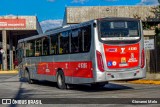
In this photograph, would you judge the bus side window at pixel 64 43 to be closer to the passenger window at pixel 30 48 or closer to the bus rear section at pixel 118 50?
the bus rear section at pixel 118 50

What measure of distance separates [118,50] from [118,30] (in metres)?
0.85

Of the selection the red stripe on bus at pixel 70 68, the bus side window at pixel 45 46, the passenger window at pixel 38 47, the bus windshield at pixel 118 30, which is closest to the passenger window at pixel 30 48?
the passenger window at pixel 38 47

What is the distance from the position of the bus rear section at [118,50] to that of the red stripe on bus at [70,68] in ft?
2.10

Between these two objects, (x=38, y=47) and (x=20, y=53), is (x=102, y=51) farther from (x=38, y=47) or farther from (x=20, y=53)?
(x=20, y=53)

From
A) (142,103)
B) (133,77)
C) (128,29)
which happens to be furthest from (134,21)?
(142,103)

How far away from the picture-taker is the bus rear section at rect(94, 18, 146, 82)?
1595 centimetres

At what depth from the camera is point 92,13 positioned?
39.7 m

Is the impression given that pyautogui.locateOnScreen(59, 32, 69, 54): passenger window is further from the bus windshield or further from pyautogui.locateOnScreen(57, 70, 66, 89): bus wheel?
the bus windshield

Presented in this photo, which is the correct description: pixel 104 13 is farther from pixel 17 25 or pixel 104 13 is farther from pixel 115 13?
pixel 17 25

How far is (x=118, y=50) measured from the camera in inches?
642

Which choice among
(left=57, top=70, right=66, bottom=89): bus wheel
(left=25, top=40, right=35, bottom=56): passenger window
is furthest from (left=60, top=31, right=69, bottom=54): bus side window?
(left=25, top=40, right=35, bottom=56): passenger window

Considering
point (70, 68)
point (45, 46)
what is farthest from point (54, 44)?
point (70, 68)

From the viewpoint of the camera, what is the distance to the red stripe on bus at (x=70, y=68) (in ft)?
53.9

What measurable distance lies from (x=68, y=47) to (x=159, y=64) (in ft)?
37.4
